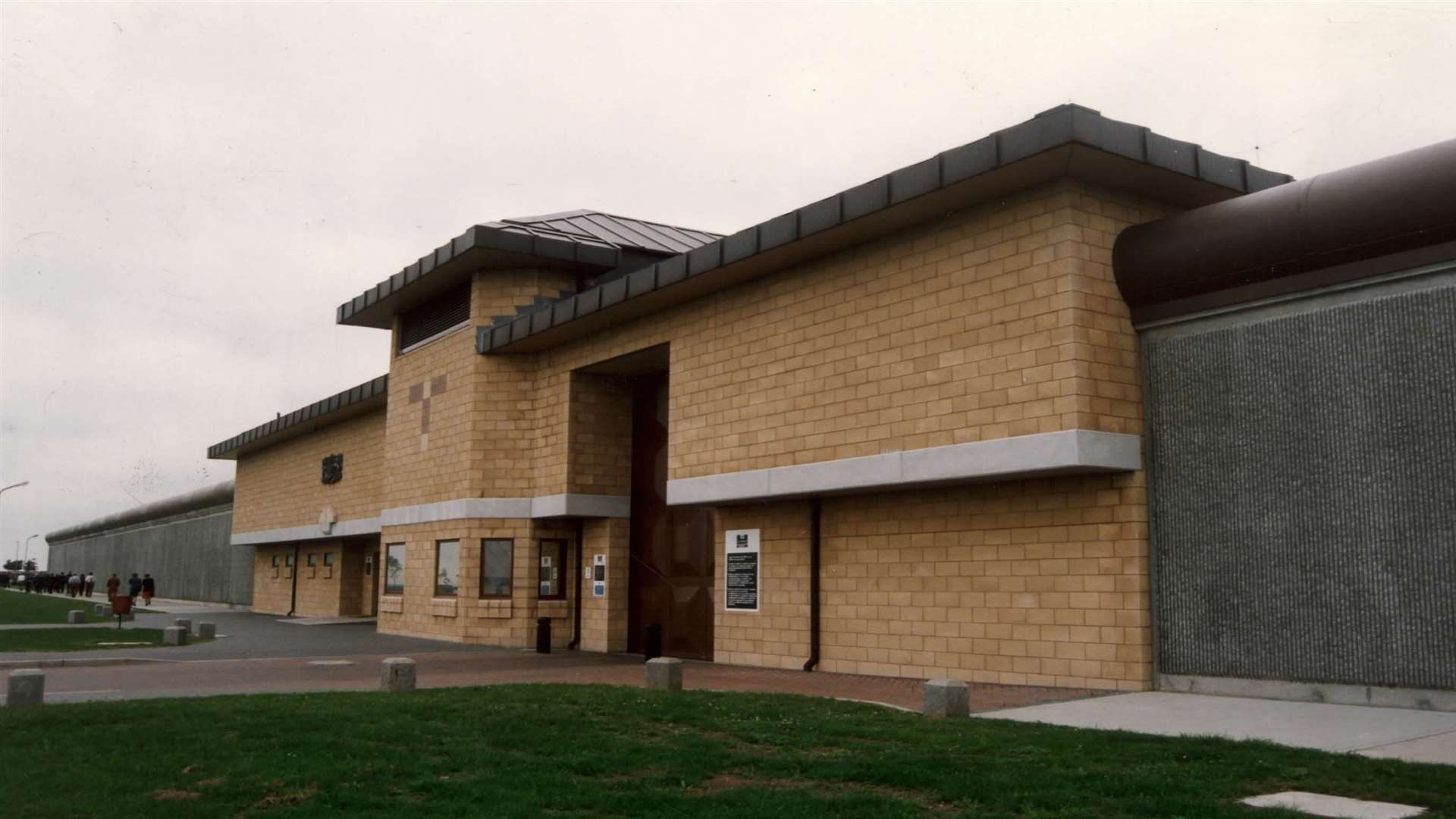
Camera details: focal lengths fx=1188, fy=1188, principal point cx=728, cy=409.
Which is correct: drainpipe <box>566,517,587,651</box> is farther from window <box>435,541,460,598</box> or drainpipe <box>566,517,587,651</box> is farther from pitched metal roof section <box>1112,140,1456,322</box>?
pitched metal roof section <box>1112,140,1456,322</box>

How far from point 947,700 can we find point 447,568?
1770cm

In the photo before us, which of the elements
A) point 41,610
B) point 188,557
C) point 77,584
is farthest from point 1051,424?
point 77,584

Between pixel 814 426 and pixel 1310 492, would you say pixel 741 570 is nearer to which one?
pixel 814 426

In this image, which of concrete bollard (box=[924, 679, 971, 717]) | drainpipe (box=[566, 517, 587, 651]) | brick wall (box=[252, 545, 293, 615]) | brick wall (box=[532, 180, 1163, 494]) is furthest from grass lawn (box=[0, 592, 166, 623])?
concrete bollard (box=[924, 679, 971, 717])

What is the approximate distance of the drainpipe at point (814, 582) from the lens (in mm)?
17969

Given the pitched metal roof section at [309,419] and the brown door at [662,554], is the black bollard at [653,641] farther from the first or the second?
the pitched metal roof section at [309,419]

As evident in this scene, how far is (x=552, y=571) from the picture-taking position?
25562 mm

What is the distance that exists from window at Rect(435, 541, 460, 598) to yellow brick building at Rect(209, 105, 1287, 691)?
9 centimetres

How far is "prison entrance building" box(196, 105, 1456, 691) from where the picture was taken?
39.1 ft

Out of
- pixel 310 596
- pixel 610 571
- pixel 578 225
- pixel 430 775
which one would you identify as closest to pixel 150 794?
pixel 430 775

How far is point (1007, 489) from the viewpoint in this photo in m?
15.2

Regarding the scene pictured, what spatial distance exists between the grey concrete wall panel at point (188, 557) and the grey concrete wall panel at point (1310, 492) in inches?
1704

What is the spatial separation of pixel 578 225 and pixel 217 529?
35613 mm

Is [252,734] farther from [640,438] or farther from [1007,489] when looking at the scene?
[640,438]
